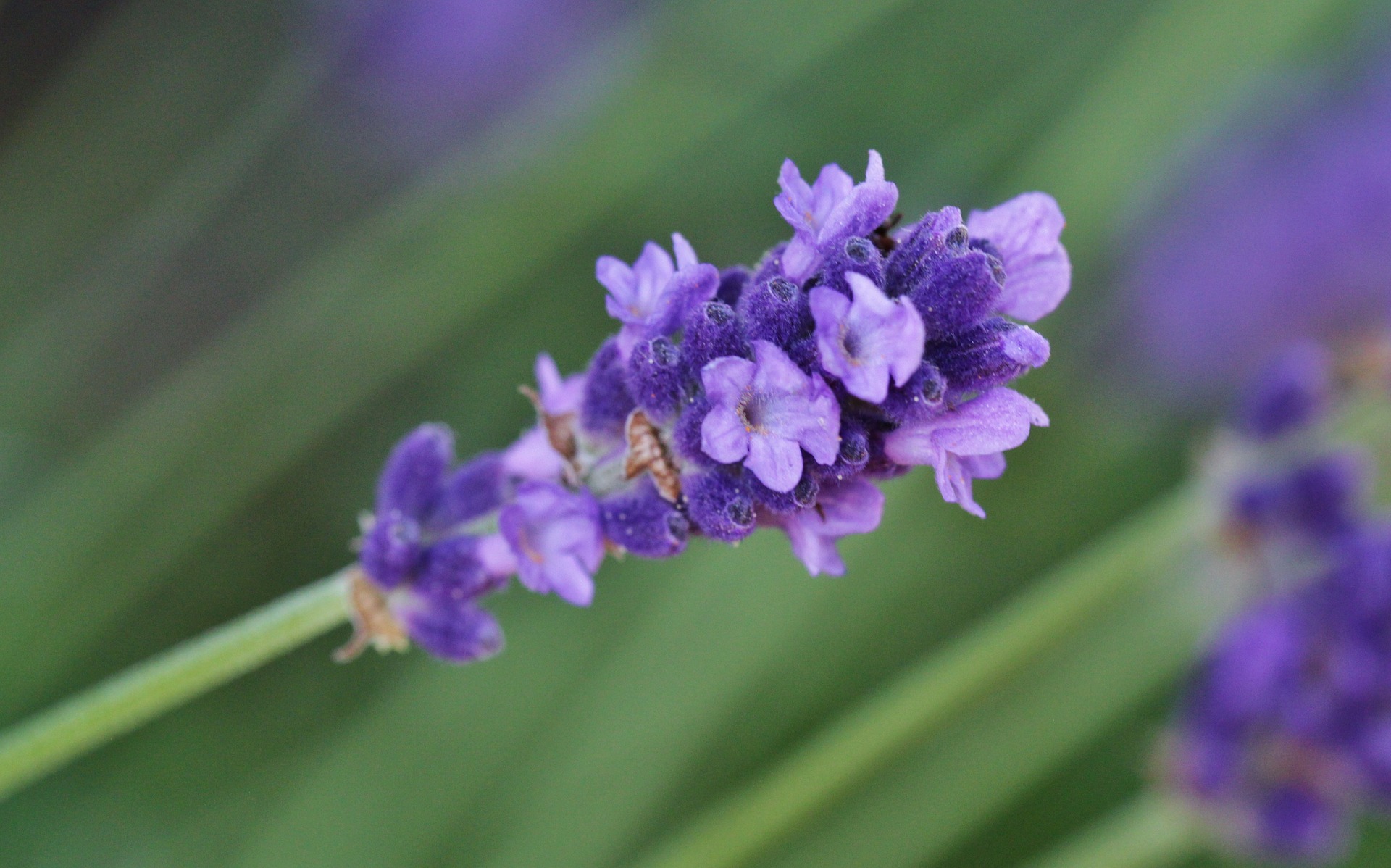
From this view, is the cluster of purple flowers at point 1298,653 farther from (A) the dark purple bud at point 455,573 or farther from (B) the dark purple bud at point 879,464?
(A) the dark purple bud at point 455,573

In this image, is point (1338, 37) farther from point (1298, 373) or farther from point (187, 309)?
point (187, 309)

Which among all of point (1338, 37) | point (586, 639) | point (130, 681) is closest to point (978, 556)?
point (586, 639)

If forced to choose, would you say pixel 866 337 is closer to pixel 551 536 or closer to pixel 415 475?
pixel 551 536

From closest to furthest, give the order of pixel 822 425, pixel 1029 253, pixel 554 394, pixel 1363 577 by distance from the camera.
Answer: pixel 822 425 → pixel 1029 253 → pixel 554 394 → pixel 1363 577

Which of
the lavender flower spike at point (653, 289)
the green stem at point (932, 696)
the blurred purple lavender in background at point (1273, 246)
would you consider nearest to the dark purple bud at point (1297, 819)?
the green stem at point (932, 696)

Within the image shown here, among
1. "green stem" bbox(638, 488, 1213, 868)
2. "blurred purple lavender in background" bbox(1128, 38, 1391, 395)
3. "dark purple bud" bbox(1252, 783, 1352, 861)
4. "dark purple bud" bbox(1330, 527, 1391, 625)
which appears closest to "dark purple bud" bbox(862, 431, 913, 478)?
"green stem" bbox(638, 488, 1213, 868)

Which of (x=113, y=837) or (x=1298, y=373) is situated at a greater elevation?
(x=1298, y=373)

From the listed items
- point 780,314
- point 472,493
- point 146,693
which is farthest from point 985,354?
point 146,693
